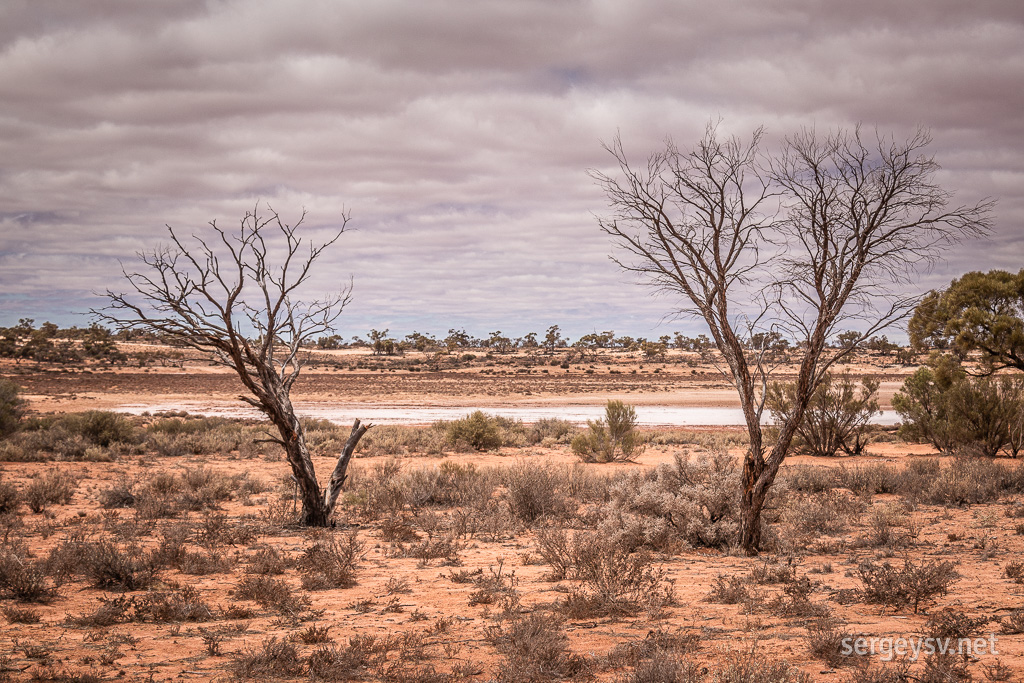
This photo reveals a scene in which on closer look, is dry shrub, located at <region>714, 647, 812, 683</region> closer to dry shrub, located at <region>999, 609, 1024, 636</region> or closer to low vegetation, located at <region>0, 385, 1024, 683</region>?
low vegetation, located at <region>0, 385, 1024, 683</region>

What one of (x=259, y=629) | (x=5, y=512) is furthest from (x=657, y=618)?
(x=5, y=512)

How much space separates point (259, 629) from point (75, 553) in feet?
12.4

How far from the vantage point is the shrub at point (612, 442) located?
76.2ft

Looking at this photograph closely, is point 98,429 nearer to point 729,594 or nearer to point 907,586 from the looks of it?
point 729,594

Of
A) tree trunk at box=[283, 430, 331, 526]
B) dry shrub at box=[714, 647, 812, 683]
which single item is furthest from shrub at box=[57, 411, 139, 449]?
dry shrub at box=[714, 647, 812, 683]

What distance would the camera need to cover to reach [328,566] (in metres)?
9.05

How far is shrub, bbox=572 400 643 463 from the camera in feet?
76.2

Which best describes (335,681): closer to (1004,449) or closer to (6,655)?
(6,655)

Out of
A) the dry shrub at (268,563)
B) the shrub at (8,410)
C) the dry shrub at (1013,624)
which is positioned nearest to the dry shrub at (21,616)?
the dry shrub at (268,563)

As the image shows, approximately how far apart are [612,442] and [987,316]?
1217 centimetres

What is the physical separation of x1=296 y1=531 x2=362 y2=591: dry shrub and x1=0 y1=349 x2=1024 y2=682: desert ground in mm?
37

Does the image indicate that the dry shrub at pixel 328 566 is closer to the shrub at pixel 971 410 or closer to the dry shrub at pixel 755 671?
the dry shrub at pixel 755 671

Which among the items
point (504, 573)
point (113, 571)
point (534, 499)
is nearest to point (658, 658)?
point (504, 573)

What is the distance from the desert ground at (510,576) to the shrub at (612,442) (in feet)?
8.52
